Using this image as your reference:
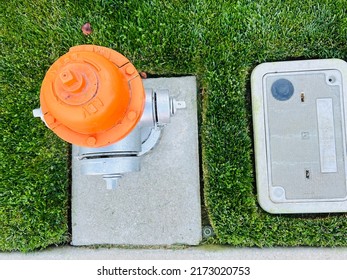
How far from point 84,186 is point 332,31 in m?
1.21

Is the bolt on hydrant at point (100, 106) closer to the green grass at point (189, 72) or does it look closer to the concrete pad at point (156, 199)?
the concrete pad at point (156, 199)

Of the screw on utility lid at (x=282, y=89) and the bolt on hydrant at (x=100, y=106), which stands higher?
the screw on utility lid at (x=282, y=89)

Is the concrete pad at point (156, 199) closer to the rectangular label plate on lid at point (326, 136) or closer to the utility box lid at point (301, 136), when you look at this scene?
the utility box lid at point (301, 136)

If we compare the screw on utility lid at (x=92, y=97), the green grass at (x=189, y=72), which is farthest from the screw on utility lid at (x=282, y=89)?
the screw on utility lid at (x=92, y=97)

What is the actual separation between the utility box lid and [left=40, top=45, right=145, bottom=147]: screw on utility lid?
2.43 feet

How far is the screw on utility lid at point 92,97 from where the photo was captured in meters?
1.21

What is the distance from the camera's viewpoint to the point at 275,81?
1963 mm

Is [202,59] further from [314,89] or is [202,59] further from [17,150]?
[17,150]

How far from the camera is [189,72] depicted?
1.99 metres

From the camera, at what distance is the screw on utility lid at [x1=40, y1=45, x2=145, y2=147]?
47.8 inches

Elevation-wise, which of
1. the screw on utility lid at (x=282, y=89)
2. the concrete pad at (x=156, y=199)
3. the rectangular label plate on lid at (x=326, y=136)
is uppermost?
the screw on utility lid at (x=282, y=89)

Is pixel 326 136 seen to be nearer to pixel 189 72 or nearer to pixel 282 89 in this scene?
pixel 282 89

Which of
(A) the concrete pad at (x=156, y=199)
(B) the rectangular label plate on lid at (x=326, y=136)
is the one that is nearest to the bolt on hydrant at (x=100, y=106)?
(A) the concrete pad at (x=156, y=199)

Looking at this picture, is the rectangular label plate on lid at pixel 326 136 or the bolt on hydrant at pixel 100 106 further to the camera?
the rectangular label plate on lid at pixel 326 136
